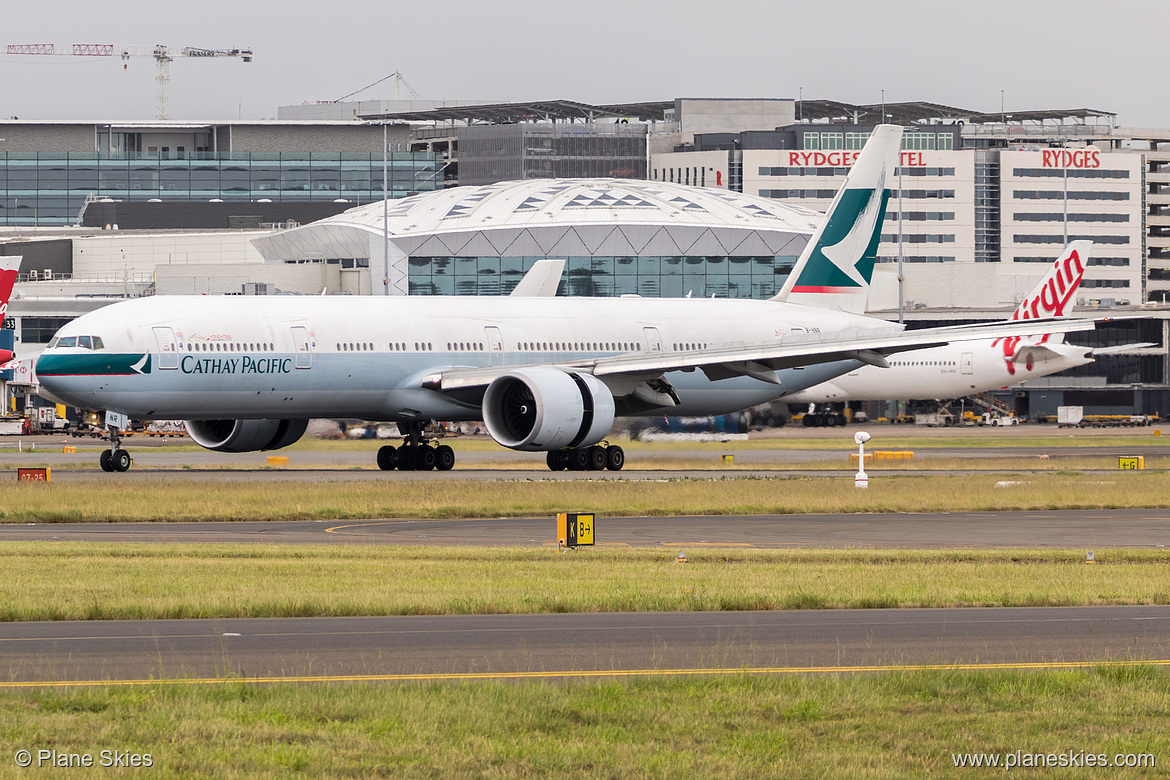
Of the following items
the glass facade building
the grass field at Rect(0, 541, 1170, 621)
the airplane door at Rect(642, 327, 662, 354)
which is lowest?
the grass field at Rect(0, 541, 1170, 621)

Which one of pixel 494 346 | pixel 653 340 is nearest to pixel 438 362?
pixel 494 346

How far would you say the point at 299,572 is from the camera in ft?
74.6

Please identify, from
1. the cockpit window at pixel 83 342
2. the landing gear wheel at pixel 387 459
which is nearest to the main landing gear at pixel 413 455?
the landing gear wheel at pixel 387 459

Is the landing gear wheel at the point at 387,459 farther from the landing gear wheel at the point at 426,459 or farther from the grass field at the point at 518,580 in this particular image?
the grass field at the point at 518,580

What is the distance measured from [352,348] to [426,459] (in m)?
5.47

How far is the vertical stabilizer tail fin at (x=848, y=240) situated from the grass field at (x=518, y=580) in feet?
102

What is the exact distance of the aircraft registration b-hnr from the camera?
42219 mm

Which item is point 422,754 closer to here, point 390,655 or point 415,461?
point 390,655

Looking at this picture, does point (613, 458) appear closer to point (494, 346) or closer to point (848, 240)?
point (494, 346)

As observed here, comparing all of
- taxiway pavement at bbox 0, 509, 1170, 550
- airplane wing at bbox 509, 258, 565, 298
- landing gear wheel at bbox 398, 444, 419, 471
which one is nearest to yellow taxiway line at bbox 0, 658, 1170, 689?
taxiway pavement at bbox 0, 509, 1170, 550

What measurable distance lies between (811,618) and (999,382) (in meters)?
77.1

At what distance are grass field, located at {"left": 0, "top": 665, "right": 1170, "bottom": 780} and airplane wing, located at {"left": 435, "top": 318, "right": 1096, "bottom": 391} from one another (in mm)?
32071

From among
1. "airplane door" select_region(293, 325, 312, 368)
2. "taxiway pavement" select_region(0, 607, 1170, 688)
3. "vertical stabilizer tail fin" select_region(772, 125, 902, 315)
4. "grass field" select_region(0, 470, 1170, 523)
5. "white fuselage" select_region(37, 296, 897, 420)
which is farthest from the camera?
"vertical stabilizer tail fin" select_region(772, 125, 902, 315)

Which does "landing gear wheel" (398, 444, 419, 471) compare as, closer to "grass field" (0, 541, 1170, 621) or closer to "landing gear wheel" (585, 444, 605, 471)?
"landing gear wheel" (585, 444, 605, 471)
